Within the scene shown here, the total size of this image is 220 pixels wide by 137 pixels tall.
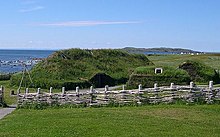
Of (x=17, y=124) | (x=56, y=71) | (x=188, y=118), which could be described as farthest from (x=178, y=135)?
(x=56, y=71)

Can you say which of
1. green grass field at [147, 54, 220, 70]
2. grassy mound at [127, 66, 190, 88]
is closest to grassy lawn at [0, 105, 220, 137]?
grassy mound at [127, 66, 190, 88]

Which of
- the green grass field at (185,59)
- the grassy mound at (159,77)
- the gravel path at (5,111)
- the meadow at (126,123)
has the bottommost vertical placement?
the gravel path at (5,111)

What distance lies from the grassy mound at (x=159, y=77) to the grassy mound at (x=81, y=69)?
5884 millimetres

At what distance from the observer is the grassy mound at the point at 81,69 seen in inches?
1620

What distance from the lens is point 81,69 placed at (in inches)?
1774

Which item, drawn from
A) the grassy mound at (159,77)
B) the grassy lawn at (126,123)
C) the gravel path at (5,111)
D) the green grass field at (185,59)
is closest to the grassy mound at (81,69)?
the grassy mound at (159,77)

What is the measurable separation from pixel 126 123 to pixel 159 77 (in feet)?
69.9

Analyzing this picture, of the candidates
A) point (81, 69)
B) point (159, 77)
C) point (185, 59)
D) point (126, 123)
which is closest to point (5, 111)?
point (126, 123)

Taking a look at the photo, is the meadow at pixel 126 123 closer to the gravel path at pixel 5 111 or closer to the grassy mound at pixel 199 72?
the gravel path at pixel 5 111

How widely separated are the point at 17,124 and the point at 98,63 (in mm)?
30724

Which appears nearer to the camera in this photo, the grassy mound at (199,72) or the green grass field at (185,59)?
the grassy mound at (199,72)

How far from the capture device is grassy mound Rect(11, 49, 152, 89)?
41156 millimetres

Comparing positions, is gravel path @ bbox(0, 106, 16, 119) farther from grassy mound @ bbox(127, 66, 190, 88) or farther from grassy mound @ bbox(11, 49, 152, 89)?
grassy mound @ bbox(127, 66, 190, 88)

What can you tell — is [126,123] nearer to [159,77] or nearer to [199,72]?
[159,77]
